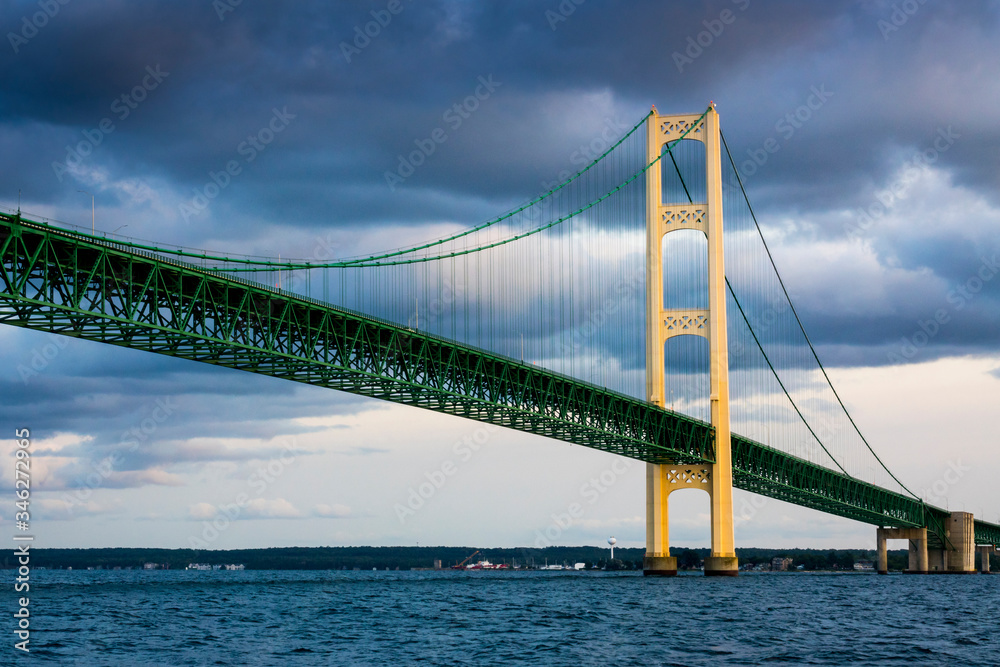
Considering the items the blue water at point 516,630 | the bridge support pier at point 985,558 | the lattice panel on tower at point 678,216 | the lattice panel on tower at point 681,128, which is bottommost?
the bridge support pier at point 985,558

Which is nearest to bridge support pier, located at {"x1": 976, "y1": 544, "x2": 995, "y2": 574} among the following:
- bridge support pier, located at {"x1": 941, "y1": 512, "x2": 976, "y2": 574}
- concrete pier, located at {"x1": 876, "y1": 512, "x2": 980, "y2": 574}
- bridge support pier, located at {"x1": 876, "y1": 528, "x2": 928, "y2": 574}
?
concrete pier, located at {"x1": 876, "y1": 512, "x2": 980, "y2": 574}

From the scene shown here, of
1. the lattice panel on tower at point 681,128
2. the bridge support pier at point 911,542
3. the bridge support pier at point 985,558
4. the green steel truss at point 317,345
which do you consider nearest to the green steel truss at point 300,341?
the green steel truss at point 317,345

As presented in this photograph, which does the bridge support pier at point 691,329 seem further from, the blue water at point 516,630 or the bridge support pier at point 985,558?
the bridge support pier at point 985,558

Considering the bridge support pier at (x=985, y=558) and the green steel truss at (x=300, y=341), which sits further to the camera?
the bridge support pier at (x=985, y=558)

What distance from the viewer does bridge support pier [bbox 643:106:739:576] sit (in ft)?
247

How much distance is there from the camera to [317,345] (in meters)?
51.1

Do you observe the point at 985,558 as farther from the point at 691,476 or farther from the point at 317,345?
the point at 317,345

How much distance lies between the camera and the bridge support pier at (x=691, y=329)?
75.4m

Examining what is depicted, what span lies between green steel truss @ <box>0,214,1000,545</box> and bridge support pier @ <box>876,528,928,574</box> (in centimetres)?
4556

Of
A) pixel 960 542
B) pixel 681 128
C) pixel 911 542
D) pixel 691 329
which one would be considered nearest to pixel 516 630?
pixel 691 329

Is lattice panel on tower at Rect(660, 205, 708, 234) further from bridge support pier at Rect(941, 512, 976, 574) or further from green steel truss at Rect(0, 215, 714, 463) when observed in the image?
bridge support pier at Rect(941, 512, 976, 574)

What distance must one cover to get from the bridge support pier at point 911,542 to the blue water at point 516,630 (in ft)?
236

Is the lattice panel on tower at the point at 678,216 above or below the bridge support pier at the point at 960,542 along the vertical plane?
above

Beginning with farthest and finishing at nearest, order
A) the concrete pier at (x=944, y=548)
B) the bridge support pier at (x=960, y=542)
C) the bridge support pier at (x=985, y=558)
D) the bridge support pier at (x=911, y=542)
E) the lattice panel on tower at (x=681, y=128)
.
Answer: the bridge support pier at (x=985, y=558)
the bridge support pier at (x=960, y=542)
the concrete pier at (x=944, y=548)
the bridge support pier at (x=911, y=542)
the lattice panel on tower at (x=681, y=128)
